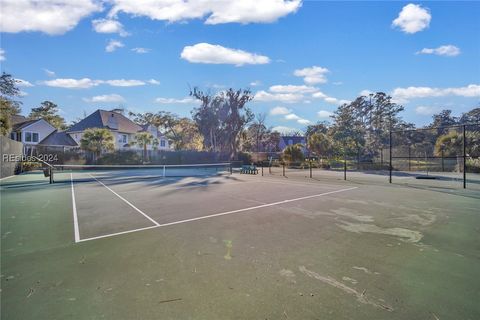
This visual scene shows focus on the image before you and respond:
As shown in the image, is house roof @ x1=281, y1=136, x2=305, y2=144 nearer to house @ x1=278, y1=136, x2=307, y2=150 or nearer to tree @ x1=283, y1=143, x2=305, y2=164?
house @ x1=278, y1=136, x2=307, y2=150

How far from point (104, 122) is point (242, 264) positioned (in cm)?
4438

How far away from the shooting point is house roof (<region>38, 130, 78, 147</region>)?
37500 millimetres

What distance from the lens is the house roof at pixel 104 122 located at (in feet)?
137

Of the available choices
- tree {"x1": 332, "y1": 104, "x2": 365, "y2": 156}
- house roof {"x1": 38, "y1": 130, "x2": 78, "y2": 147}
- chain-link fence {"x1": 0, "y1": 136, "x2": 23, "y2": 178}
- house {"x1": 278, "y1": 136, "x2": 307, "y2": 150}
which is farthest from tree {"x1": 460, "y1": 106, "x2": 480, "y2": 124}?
house roof {"x1": 38, "y1": 130, "x2": 78, "y2": 147}

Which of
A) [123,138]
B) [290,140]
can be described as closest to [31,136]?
[123,138]

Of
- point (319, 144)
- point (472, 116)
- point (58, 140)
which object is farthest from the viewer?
point (472, 116)

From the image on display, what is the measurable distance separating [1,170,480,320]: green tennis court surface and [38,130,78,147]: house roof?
120 feet

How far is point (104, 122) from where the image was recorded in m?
41.9

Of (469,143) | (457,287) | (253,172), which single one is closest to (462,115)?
(469,143)

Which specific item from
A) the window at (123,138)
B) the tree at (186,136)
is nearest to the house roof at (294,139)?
the tree at (186,136)

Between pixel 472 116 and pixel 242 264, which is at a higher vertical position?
pixel 472 116

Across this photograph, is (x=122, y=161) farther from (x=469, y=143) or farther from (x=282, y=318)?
(x=469, y=143)

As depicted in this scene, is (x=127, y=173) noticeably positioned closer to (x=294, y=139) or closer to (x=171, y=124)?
(x=171, y=124)

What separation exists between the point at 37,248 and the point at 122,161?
30269mm
